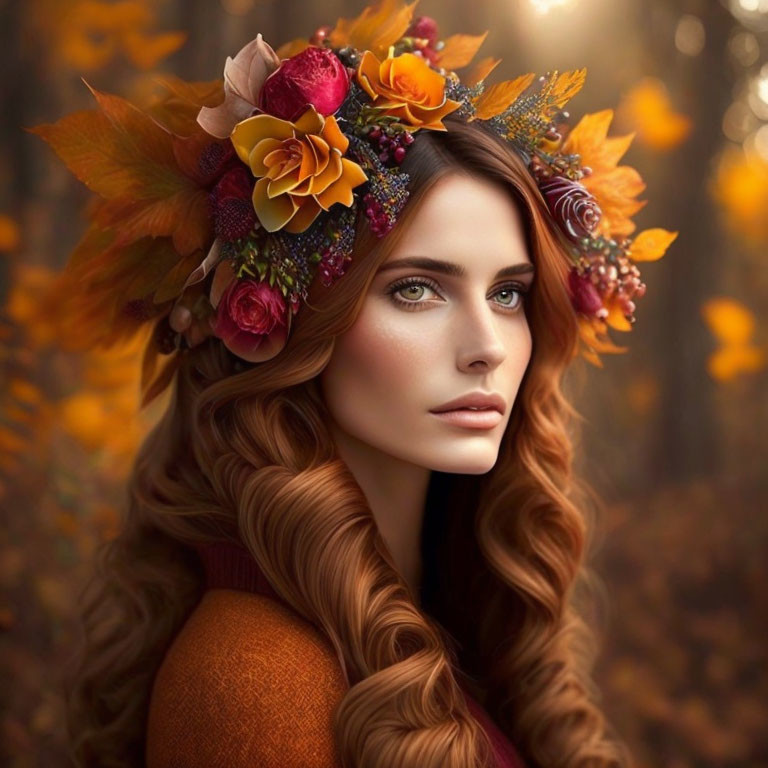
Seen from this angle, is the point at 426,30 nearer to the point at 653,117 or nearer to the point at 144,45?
the point at 144,45

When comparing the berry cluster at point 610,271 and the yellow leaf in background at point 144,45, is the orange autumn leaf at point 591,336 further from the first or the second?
the yellow leaf in background at point 144,45

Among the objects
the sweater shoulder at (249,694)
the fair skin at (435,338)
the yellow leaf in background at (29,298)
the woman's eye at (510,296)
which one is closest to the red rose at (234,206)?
the fair skin at (435,338)

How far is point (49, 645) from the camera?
234cm

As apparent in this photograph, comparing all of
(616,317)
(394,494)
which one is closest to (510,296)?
(616,317)

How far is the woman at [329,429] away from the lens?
128 cm

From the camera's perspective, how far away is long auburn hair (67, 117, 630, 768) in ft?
4.34

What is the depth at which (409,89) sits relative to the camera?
4.49 ft

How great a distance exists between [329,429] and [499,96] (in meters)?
0.57

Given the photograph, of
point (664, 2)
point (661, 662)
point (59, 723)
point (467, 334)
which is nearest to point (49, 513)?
point (59, 723)

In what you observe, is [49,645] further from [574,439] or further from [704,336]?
[704,336]

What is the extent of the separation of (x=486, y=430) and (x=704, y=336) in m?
1.91

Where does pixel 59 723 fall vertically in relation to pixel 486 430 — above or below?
below

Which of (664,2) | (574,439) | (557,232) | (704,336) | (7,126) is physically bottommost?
(704,336)

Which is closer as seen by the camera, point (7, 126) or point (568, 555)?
point (568, 555)
